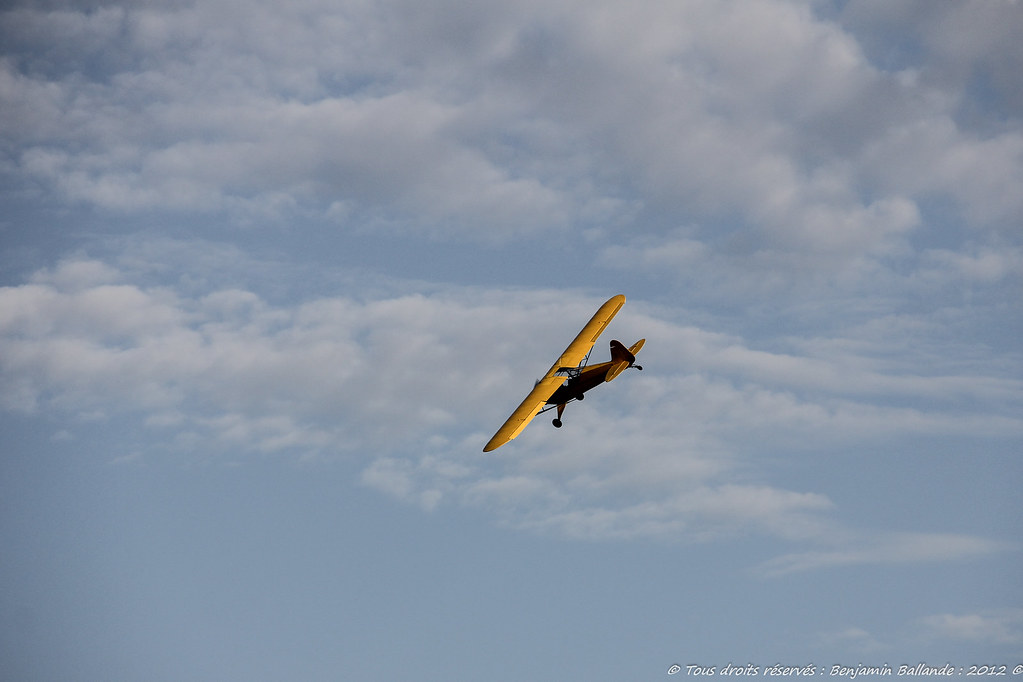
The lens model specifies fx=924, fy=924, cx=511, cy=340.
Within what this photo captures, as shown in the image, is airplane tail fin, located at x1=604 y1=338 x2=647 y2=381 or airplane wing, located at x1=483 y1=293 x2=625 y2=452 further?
airplane tail fin, located at x1=604 y1=338 x2=647 y2=381

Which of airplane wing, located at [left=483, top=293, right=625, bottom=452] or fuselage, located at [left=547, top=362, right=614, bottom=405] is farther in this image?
fuselage, located at [left=547, top=362, right=614, bottom=405]

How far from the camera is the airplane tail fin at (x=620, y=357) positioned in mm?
64500

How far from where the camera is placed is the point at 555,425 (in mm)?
63531

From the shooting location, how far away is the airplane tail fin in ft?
212

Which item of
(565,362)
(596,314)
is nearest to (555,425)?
(565,362)

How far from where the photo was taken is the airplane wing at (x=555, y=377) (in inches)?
2304

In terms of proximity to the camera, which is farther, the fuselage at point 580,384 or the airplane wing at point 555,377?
the fuselage at point 580,384

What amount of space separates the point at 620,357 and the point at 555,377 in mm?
5029

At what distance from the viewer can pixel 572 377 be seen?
65125 millimetres

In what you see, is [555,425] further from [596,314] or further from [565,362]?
[596,314]

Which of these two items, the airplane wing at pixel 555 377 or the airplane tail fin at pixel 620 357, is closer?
the airplane wing at pixel 555 377

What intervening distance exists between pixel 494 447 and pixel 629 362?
13490 mm

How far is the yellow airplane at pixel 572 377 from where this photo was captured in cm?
6103

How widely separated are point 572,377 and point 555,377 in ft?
5.38
